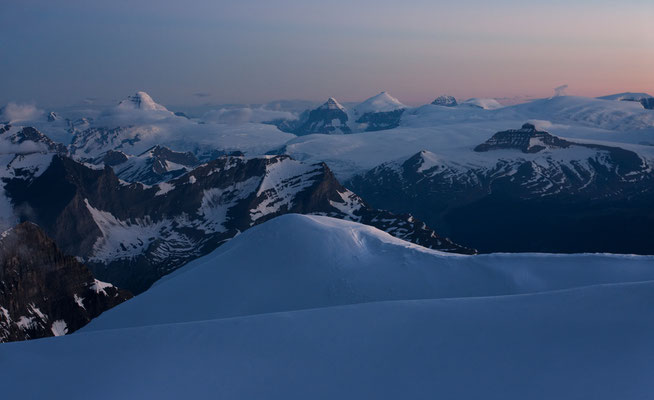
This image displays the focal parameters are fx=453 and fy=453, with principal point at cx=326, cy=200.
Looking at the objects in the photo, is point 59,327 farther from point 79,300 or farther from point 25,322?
point 79,300

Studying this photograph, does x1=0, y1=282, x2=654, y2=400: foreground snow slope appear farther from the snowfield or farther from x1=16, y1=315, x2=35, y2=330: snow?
x1=16, y1=315, x2=35, y2=330: snow

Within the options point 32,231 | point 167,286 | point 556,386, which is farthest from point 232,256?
point 32,231

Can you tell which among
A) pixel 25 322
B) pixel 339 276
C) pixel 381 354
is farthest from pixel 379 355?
pixel 25 322

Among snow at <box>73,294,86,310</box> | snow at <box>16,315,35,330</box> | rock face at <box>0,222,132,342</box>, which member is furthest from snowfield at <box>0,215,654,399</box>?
snow at <box>73,294,86,310</box>

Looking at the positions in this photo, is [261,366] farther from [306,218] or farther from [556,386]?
[306,218]

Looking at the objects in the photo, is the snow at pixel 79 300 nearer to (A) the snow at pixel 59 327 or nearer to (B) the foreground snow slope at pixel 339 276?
(A) the snow at pixel 59 327

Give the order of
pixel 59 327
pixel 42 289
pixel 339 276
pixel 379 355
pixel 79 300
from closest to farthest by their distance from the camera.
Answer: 1. pixel 379 355
2. pixel 339 276
3. pixel 59 327
4. pixel 42 289
5. pixel 79 300
